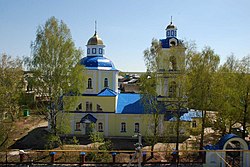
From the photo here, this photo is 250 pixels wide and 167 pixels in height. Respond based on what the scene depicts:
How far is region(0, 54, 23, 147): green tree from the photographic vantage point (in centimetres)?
1658

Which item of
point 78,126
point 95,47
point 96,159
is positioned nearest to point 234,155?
point 96,159

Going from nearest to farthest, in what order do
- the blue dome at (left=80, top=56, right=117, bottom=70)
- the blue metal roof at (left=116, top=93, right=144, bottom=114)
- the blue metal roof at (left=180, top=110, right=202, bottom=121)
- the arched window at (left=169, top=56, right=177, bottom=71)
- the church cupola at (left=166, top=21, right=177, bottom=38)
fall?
the arched window at (left=169, top=56, right=177, bottom=71)
the blue metal roof at (left=180, top=110, right=202, bottom=121)
the blue metal roof at (left=116, top=93, right=144, bottom=114)
the church cupola at (left=166, top=21, right=177, bottom=38)
the blue dome at (left=80, top=56, right=117, bottom=70)

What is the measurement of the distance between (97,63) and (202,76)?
1089 cm

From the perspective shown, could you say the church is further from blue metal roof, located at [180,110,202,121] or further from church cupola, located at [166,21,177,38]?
blue metal roof, located at [180,110,202,121]

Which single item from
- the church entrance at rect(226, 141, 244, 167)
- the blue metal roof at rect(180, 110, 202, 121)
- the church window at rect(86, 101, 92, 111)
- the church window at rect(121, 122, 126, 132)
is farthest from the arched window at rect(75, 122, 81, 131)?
the church entrance at rect(226, 141, 244, 167)

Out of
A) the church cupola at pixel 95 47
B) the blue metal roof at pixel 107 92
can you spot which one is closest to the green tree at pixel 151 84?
the blue metal roof at pixel 107 92

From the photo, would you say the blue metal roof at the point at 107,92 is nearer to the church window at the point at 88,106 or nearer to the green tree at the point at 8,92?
the church window at the point at 88,106

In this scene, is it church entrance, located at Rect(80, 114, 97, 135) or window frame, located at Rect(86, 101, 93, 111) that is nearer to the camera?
church entrance, located at Rect(80, 114, 97, 135)

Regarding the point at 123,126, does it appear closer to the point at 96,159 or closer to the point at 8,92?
the point at 96,159

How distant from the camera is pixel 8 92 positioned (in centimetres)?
1680

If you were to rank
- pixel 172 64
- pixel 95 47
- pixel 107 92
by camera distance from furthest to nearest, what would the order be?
pixel 95 47 < pixel 107 92 < pixel 172 64

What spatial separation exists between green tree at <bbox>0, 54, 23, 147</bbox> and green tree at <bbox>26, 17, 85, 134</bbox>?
1179 millimetres

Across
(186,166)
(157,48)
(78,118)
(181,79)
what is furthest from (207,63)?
(78,118)

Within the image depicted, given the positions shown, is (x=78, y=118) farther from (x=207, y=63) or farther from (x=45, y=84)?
(x=207, y=63)
